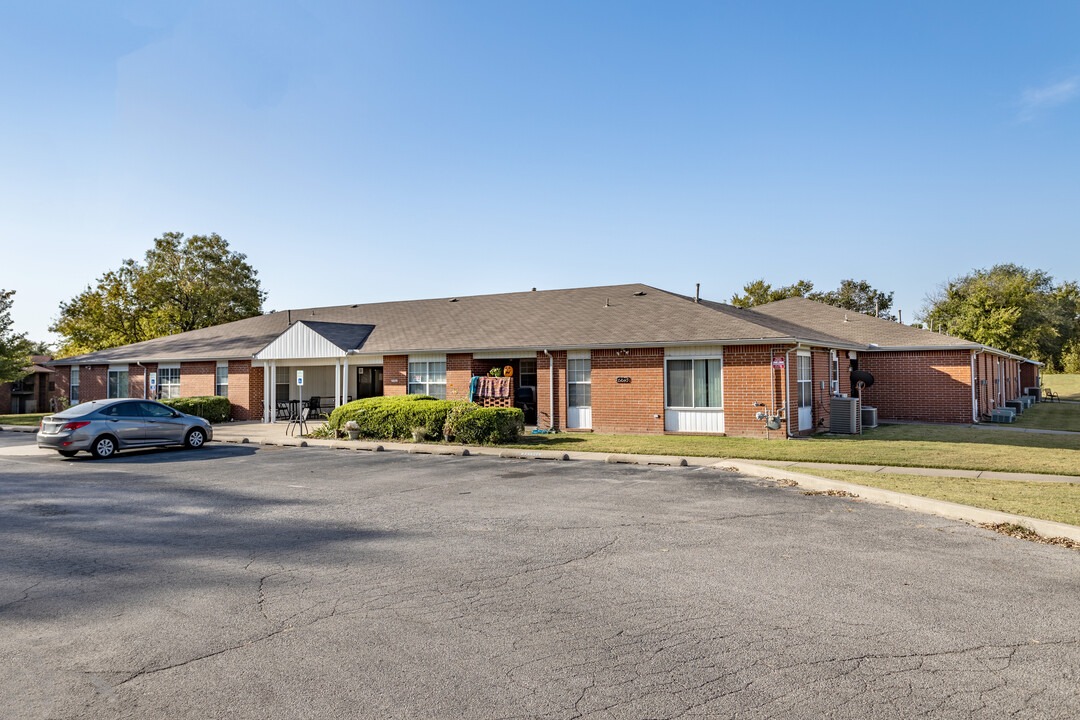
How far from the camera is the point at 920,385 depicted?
2539cm

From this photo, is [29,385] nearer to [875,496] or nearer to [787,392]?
[787,392]

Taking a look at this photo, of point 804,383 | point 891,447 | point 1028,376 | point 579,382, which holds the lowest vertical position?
point 891,447

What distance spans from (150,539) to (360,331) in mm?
21052

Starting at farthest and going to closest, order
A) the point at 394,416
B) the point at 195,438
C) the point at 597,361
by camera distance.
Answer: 1. the point at 597,361
2. the point at 394,416
3. the point at 195,438

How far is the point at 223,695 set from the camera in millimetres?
3984

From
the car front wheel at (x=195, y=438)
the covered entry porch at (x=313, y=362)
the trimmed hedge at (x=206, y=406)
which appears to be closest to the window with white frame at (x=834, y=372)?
the covered entry porch at (x=313, y=362)

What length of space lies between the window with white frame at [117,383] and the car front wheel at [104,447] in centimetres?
1697

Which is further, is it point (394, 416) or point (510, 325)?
point (510, 325)

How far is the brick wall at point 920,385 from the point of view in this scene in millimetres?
24562

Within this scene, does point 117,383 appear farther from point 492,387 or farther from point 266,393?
point 492,387

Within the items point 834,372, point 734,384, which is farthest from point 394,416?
point 834,372

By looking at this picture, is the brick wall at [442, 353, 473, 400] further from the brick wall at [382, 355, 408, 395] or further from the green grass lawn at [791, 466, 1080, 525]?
the green grass lawn at [791, 466, 1080, 525]

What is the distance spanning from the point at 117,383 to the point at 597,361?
2445 centimetres

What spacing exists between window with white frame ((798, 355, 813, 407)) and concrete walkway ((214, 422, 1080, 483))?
659 centimetres
